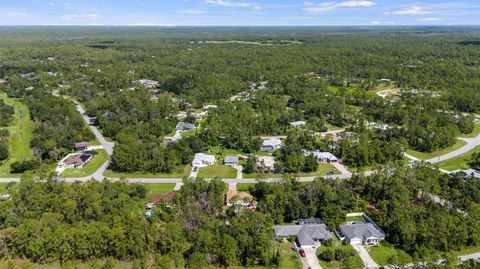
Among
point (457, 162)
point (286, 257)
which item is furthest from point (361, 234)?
point (457, 162)

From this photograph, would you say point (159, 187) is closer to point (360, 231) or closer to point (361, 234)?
point (360, 231)

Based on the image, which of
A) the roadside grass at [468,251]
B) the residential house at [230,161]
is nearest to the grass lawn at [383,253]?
the roadside grass at [468,251]

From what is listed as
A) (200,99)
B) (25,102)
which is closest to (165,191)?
(200,99)

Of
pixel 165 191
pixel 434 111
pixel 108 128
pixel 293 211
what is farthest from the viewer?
pixel 434 111

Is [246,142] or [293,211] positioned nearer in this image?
[293,211]

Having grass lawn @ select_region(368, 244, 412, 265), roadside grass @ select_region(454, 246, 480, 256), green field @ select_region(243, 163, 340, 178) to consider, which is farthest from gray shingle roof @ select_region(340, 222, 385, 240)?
green field @ select_region(243, 163, 340, 178)

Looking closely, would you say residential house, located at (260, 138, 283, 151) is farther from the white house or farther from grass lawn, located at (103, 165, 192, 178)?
grass lawn, located at (103, 165, 192, 178)

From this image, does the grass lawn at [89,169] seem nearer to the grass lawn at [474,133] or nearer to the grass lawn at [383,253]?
the grass lawn at [383,253]

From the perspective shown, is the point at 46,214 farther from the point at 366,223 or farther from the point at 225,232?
the point at 366,223
